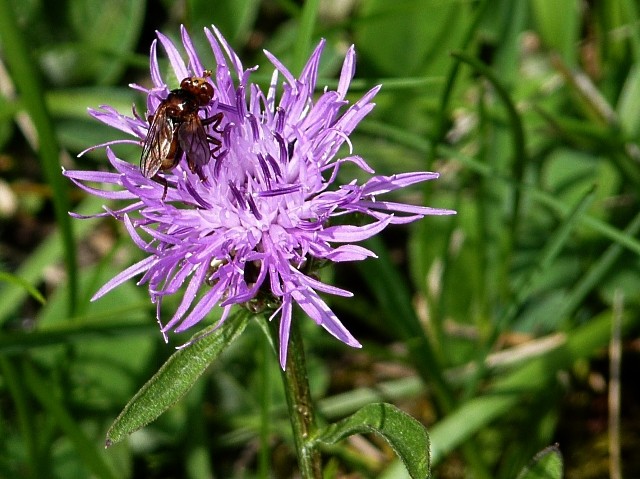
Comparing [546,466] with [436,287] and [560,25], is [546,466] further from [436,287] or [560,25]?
[560,25]

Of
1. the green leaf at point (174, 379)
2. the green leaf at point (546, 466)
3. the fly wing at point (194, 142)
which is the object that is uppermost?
the fly wing at point (194, 142)

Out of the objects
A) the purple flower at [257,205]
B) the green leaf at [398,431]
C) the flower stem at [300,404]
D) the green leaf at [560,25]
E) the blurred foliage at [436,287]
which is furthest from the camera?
the green leaf at [560,25]

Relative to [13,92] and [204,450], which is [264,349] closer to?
[204,450]

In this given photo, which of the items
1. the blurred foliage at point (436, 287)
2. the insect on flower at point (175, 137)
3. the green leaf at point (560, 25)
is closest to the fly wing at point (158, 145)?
the insect on flower at point (175, 137)

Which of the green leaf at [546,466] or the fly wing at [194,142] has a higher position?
the fly wing at [194,142]

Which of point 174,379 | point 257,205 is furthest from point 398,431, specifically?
point 257,205

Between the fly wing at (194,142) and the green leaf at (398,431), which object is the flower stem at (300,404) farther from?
the fly wing at (194,142)

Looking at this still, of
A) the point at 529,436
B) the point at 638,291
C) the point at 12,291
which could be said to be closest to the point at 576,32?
the point at 638,291
